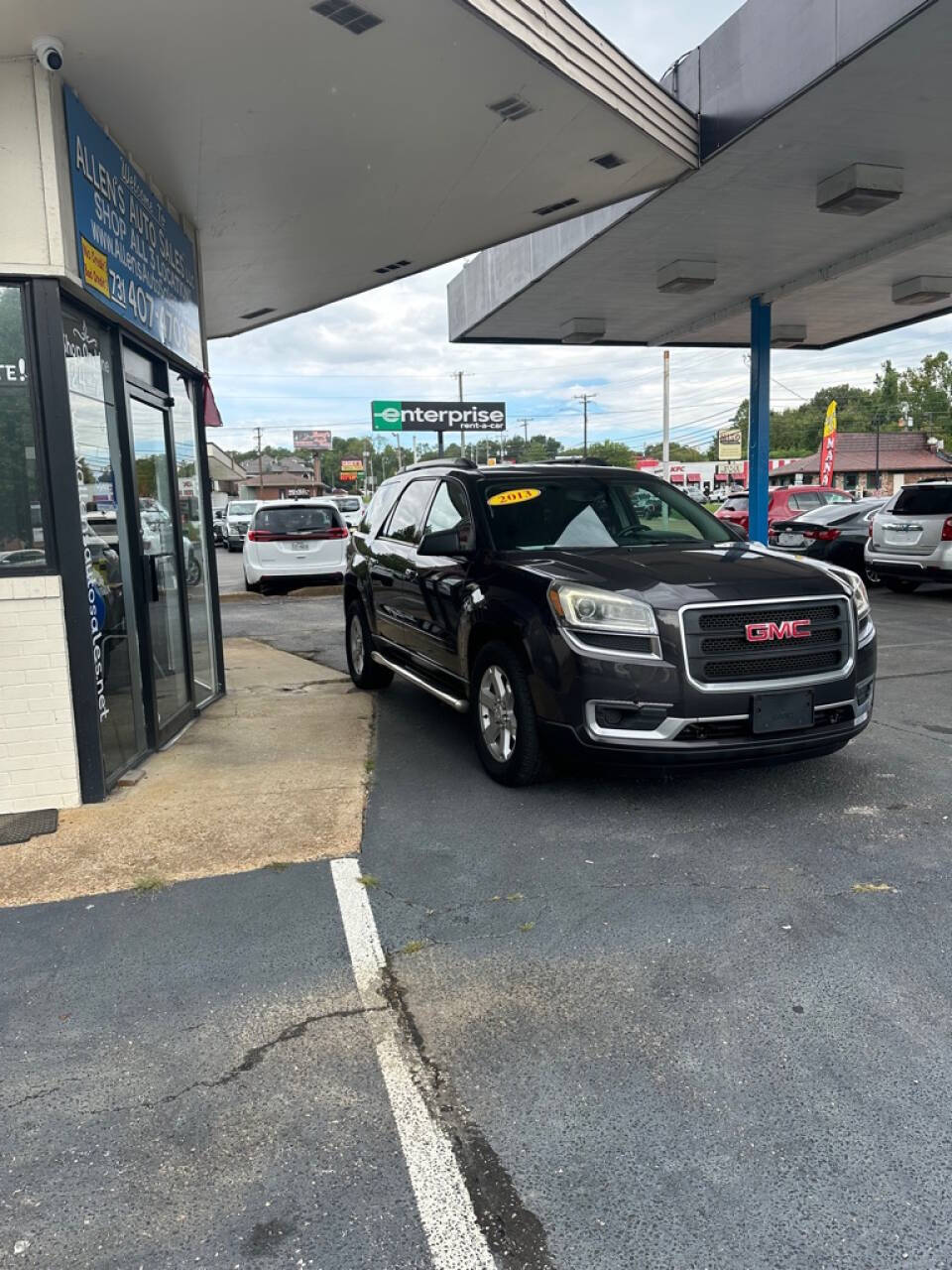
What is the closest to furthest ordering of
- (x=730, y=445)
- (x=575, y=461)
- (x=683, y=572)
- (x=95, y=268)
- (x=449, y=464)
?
(x=683, y=572)
(x=95, y=268)
(x=449, y=464)
(x=575, y=461)
(x=730, y=445)

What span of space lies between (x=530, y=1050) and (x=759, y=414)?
15.1 metres

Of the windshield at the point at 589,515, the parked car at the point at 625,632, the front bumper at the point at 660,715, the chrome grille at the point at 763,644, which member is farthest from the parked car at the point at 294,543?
the chrome grille at the point at 763,644

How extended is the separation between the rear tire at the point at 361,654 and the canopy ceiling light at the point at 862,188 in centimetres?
667

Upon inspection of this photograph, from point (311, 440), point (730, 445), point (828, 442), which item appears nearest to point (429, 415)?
point (828, 442)

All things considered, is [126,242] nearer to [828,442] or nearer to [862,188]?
[862,188]

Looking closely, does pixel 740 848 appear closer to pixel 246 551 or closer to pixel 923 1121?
pixel 923 1121

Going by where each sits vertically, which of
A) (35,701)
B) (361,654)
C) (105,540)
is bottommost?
(361,654)

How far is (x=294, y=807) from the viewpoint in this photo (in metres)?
4.97

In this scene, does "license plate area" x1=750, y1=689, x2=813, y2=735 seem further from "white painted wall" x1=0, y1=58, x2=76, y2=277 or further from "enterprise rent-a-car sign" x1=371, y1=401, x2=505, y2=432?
"enterprise rent-a-car sign" x1=371, y1=401, x2=505, y2=432

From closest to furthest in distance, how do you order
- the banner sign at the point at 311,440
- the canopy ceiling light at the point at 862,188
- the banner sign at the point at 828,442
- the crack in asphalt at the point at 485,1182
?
the crack in asphalt at the point at 485,1182 → the canopy ceiling light at the point at 862,188 → the banner sign at the point at 828,442 → the banner sign at the point at 311,440

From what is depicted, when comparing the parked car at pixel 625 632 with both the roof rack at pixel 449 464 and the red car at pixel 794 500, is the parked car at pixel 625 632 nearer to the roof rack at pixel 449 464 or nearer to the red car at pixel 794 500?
the roof rack at pixel 449 464

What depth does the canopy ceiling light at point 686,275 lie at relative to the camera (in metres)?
12.8

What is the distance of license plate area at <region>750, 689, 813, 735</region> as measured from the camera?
450 centimetres

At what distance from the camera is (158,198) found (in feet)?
20.5
